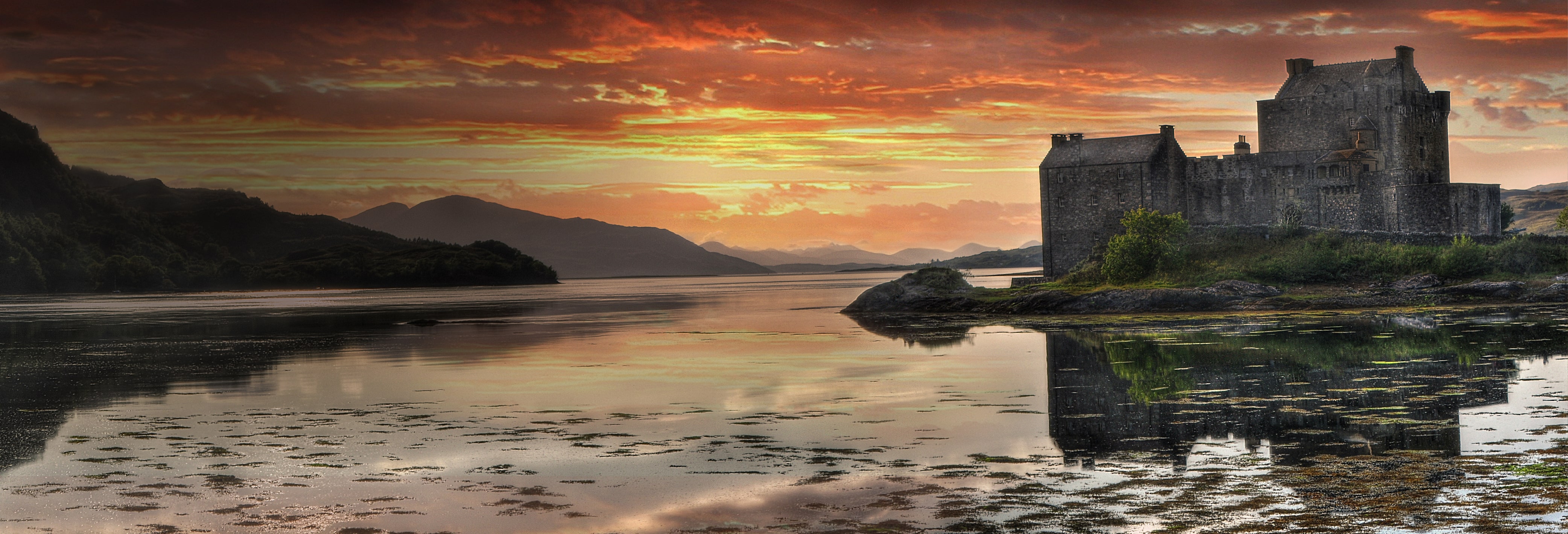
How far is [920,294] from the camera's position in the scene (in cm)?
6372

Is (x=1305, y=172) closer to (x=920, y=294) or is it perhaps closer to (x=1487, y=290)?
(x=1487, y=290)

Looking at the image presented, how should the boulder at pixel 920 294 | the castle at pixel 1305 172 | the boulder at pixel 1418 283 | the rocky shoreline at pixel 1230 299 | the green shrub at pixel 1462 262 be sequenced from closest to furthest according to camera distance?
the rocky shoreline at pixel 1230 299, the boulder at pixel 1418 283, the green shrub at pixel 1462 262, the boulder at pixel 920 294, the castle at pixel 1305 172

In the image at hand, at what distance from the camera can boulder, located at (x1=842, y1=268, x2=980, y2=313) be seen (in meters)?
61.5

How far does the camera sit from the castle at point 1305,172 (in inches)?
2516

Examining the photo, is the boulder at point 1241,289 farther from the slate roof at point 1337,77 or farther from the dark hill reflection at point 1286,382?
the slate roof at point 1337,77

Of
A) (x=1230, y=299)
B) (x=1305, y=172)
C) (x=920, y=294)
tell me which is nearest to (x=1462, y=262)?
(x=1230, y=299)

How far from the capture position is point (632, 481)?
1392cm

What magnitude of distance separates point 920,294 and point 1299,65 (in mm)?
30020

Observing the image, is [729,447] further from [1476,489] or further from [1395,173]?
[1395,173]

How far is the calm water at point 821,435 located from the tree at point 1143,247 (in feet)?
65.9

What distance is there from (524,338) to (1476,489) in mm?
38805

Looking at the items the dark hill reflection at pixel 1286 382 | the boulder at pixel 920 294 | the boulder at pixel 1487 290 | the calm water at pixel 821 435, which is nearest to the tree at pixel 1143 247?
the boulder at pixel 920 294

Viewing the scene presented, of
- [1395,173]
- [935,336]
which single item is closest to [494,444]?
[935,336]

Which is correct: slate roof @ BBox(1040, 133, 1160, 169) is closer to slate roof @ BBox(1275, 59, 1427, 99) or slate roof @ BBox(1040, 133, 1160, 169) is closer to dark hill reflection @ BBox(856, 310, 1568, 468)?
slate roof @ BBox(1275, 59, 1427, 99)
